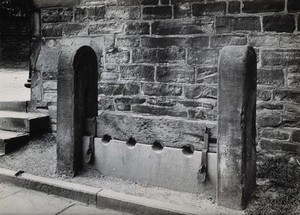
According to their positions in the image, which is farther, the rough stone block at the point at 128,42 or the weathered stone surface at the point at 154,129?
the rough stone block at the point at 128,42

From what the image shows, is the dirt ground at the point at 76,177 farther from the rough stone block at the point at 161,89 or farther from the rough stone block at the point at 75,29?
the rough stone block at the point at 75,29

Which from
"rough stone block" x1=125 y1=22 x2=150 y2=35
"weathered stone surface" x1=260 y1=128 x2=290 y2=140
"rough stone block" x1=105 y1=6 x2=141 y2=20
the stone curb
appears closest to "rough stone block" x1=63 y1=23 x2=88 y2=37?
"rough stone block" x1=105 y1=6 x2=141 y2=20

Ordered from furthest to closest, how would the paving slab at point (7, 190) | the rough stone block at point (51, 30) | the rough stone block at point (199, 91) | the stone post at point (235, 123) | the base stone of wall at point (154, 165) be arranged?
the rough stone block at point (51, 30) → the rough stone block at point (199, 91) → the paving slab at point (7, 190) → the base stone of wall at point (154, 165) → the stone post at point (235, 123)

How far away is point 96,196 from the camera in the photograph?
3.25 m

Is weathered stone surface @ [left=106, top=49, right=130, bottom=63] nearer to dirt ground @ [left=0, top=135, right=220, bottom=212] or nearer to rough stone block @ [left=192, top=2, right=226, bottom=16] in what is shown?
rough stone block @ [left=192, top=2, right=226, bottom=16]

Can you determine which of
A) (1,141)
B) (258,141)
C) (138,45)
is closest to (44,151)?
(1,141)

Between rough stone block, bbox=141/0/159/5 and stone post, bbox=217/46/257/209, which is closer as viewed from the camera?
stone post, bbox=217/46/257/209

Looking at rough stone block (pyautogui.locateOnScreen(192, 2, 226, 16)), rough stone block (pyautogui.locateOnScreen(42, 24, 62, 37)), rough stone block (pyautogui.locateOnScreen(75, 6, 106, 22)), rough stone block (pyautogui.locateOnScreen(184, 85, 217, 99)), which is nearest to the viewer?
rough stone block (pyautogui.locateOnScreen(192, 2, 226, 16))

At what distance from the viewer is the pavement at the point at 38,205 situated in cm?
311

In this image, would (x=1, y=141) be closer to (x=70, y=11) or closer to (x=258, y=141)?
(x=70, y=11)

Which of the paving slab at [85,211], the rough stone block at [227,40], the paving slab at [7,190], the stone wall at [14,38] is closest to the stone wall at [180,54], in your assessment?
the rough stone block at [227,40]

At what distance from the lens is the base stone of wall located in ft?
10.7

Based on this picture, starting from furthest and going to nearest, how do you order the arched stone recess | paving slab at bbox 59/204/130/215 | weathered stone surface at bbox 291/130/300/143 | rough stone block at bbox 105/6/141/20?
rough stone block at bbox 105/6/141/20
weathered stone surface at bbox 291/130/300/143
the arched stone recess
paving slab at bbox 59/204/130/215

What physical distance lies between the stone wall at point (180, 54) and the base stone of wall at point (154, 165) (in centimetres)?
28
